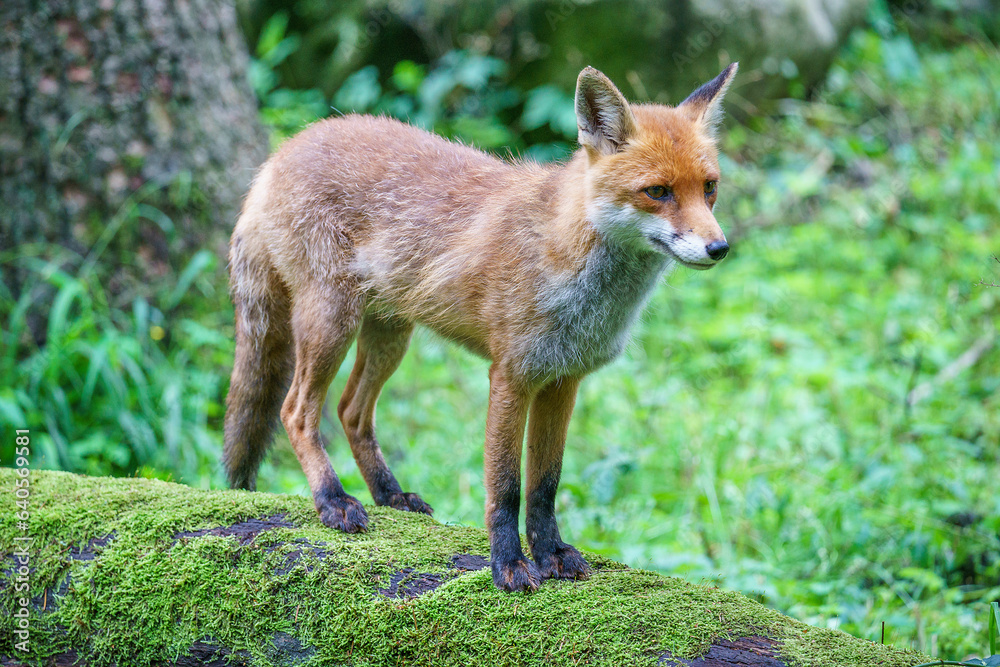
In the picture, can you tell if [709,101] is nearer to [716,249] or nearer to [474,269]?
[716,249]

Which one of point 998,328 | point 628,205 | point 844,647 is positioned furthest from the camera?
point 998,328

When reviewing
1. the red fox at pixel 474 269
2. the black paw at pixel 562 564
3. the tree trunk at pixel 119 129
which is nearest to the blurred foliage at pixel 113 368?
the tree trunk at pixel 119 129

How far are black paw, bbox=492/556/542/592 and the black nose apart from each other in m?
1.46

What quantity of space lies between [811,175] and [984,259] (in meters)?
2.30

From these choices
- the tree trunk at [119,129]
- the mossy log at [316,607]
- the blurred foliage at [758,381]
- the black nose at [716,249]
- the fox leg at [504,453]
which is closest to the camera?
the mossy log at [316,607]

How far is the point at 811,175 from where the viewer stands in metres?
9.27

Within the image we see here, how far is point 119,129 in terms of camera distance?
593cm

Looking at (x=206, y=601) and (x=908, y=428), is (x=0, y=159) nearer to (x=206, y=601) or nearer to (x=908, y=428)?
(x=206, y=601)

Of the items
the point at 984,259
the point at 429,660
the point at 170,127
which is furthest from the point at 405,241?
the point at 984,259

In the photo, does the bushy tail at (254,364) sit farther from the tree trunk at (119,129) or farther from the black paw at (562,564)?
the tree trunk at (119,129)

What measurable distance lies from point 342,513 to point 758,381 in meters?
4.58

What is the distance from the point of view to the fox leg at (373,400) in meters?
4.29

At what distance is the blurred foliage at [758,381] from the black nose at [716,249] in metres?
1.18

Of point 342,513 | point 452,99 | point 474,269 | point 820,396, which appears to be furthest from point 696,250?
point 452,99
